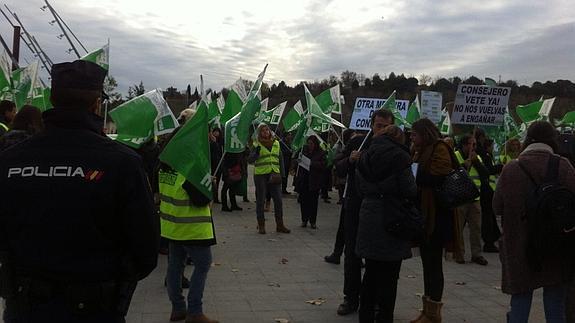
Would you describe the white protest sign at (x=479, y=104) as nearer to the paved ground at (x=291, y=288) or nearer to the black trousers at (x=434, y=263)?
the paved ground at (x=291, y=288)

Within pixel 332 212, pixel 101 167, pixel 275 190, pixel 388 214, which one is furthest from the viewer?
pixel 332 212

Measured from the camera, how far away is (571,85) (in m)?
59.1

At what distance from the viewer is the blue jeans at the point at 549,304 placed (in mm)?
4258

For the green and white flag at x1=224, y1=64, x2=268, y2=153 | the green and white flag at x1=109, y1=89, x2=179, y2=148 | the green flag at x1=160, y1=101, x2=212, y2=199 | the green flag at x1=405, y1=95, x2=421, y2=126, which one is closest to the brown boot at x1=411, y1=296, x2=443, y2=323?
the green flag at x1=160, y1=101, x2=212, y2=199

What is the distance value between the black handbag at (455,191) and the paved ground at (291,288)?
1351 millimetres

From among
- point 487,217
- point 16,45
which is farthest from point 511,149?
point 16,45

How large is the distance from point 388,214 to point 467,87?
11.2 feet

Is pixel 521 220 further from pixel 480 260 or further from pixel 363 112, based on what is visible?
pixel 363 112

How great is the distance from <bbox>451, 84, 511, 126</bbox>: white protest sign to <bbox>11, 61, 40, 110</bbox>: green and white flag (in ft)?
29.7

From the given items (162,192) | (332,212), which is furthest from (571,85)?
(162,192)

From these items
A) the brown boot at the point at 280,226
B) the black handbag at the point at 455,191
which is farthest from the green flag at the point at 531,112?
the black handbag at the point at 455,191

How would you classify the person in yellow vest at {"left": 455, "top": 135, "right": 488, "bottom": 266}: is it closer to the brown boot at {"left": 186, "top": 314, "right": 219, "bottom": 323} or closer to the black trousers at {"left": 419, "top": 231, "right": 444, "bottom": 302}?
the black trousers at {"left": 419, "top": 231, "right": 444, "bottom": 302}

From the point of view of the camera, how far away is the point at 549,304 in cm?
429

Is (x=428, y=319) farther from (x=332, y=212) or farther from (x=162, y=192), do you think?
(x=332, y=212)
